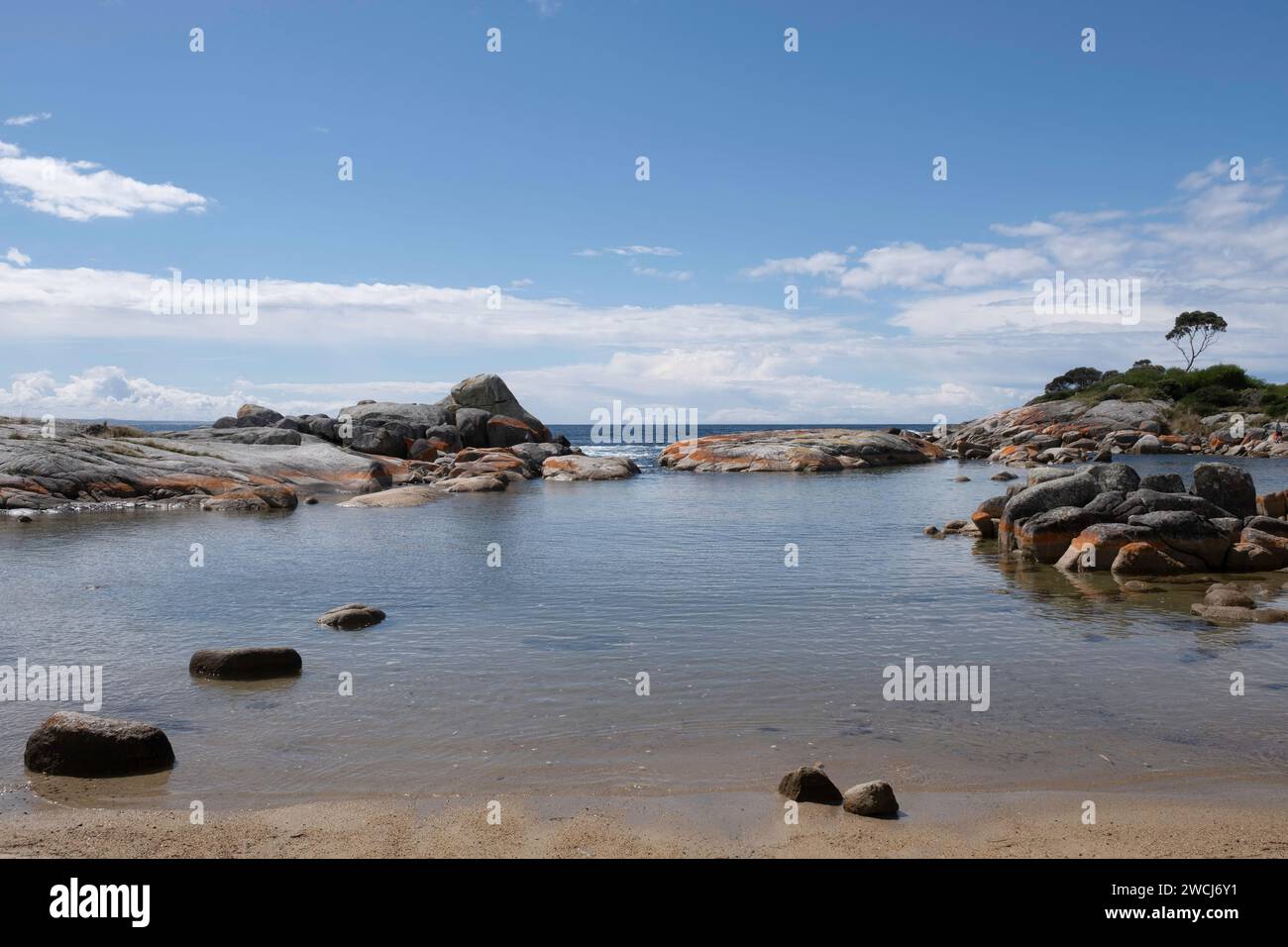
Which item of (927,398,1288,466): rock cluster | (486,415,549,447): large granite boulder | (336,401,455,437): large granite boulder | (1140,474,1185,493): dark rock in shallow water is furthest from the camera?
(927,398,1288,466): rock cluster

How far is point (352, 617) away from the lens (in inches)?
548

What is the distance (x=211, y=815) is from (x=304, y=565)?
13354 mm

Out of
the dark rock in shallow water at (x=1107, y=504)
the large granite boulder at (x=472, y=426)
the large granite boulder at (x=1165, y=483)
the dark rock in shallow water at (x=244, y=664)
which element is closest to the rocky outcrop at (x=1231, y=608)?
the dark rock in shallow water at (x=1107, y=504)

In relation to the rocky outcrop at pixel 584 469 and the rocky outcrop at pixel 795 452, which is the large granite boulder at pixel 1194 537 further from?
the rocky outcrop at pixel 795 452

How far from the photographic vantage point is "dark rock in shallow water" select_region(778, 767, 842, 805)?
7.30 m

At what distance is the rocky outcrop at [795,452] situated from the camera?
56844 millimetres

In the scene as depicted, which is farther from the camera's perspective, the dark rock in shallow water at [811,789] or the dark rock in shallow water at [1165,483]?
the dark rock in shallow water at [1165,483]

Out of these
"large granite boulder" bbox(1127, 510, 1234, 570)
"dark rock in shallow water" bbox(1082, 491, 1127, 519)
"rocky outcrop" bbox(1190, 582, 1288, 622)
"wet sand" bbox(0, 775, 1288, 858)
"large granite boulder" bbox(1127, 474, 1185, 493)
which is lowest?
"wet sand" bbox(0, 775, 1288, 858)

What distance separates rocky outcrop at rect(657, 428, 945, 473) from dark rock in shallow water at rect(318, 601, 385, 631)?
142 ft

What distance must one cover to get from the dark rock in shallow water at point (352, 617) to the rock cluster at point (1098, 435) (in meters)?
52.3

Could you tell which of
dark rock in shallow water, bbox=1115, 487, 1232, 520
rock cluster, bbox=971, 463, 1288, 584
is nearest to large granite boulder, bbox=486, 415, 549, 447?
rock cluster, bbox=971, 463, 1288, 584

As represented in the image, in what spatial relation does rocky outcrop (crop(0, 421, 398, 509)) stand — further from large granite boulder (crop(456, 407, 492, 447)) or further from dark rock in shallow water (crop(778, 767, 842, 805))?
dark rock in shallow water (crop(778, 767, 842, 805))

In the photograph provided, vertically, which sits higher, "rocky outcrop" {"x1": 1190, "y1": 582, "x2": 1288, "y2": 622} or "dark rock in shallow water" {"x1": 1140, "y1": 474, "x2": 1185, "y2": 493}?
"dark rock in shallow water" {"x1": 1140, "y1": 474, "x2": 1185, "y2": 493}

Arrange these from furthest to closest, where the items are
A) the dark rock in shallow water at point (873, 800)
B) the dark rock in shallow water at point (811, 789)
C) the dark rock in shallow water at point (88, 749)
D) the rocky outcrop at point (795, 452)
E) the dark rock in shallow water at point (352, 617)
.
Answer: the rocky outcrop at point (795, 452) → the dark rock in shallow water at point (352, 617) → the dark rock in shallow water at point (88, 749) → the dark rock in shallow water at point (811, 789) → the dark rock in shallow water at point (873, 800)
